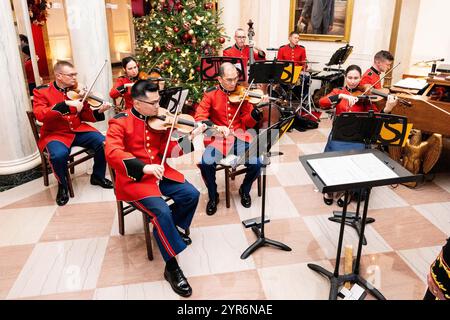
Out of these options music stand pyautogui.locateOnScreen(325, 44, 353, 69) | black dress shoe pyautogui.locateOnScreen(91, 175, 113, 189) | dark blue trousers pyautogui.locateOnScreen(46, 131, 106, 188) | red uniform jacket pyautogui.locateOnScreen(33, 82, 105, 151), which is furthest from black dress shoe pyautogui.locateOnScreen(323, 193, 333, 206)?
music stand pyautogui.locateOnScreen(325, 44, 353, 69)

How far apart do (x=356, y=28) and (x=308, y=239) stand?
5.33 meters

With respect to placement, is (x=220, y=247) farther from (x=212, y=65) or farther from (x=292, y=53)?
(x=292, y=53)

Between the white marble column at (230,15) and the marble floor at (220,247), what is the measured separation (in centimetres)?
401

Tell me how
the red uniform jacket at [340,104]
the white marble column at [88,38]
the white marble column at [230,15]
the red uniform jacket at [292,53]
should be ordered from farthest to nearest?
the white marble column at [230,15]
the red uniform jacket at [292,53]
the white marble column at [88,38]
the red uniform jacket at [340,104]

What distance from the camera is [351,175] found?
2.12m

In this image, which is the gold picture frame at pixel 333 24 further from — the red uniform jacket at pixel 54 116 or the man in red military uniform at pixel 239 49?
the red uniform jacket at pixel 54 116

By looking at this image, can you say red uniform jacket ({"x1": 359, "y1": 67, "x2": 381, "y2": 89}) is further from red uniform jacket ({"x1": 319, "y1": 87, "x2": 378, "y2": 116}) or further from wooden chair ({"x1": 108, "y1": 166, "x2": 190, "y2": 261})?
wooden chair ({"x1": 108, "y1": 166, "x2": 190, "y2": 261})

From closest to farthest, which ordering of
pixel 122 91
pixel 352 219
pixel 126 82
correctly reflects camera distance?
pixel 352 219, pixel 122 91, pixel 126 82

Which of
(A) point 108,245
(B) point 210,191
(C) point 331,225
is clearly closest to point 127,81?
(B) point 210,191

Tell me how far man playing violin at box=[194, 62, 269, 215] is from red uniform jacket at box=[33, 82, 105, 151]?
1319 millimetres

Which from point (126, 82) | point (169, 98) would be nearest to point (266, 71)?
point (169, 98)

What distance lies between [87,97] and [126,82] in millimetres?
863

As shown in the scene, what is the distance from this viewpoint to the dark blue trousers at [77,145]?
3629 mm

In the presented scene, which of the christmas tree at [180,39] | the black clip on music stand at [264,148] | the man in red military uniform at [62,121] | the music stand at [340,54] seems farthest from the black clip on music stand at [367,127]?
the music stand at [340,54]
